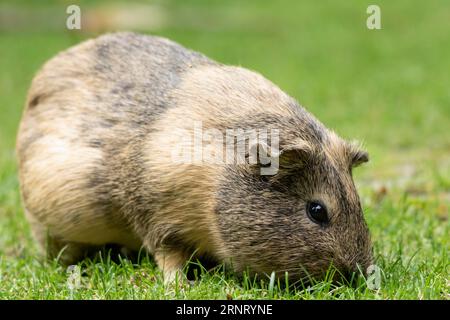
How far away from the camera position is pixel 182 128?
595 cm

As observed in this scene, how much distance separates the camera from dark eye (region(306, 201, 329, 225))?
17.7ft

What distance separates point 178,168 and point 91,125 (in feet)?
3.75

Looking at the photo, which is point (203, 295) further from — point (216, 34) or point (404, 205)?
point (216, 34)

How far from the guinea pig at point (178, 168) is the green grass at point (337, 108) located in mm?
241

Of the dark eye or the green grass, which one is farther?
the green grass

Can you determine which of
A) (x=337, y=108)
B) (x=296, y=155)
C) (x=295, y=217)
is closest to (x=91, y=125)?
(x=296, y=155)

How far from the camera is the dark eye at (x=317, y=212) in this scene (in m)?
5.39

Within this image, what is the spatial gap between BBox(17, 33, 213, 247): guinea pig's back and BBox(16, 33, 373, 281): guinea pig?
1 centimetres

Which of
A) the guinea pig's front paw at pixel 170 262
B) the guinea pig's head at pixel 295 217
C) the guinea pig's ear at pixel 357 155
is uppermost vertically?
the guinea pig's ear at pixel 357 155

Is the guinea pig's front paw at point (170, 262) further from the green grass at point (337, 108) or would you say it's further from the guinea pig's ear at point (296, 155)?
the guinea pig's ear at point (296, 155)

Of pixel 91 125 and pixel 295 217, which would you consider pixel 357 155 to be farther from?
pixel 91 125

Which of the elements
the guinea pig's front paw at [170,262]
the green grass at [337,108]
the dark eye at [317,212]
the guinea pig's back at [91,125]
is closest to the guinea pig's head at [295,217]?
the dark eye at [317,212]

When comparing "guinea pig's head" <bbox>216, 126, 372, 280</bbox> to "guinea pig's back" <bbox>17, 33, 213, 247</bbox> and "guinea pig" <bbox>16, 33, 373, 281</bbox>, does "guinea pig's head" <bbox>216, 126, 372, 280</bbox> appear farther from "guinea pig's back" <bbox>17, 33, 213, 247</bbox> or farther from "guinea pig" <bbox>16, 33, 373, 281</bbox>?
"guinea pig's back" <bbox>17, 33, 213, 247</bbox>

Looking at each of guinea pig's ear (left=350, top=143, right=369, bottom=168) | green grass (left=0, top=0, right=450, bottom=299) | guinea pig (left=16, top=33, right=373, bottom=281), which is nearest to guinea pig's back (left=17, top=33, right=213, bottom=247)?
guinea pig (left=16, top=33, right=373, bottom=281)
